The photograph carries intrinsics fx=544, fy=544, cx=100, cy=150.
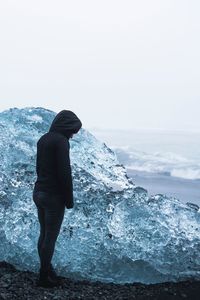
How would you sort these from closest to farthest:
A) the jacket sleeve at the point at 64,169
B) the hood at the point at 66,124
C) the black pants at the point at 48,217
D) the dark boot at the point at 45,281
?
the jacket sleeve at the point at 64,169 < the black pants at the point at 48,217 < the hood at the point at 66,124 < the dark boot at the point at 45,281

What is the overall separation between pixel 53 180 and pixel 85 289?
1.47 m

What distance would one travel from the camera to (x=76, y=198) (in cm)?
757

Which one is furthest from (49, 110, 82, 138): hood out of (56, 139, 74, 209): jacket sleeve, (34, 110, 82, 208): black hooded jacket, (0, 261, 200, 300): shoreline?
(0, 261, 200, 300): shoreline

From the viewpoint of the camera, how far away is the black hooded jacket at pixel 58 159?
5.93 m

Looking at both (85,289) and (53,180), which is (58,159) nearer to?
(53,180)

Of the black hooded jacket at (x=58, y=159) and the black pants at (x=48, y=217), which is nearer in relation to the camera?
the black hooded jacket at (x=58, y=159)

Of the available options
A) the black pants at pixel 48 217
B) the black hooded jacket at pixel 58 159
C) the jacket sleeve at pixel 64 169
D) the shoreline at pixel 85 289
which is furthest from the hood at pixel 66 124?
the shoreline at pixel 85 289

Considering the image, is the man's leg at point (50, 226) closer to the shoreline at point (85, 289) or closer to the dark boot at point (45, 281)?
the dark boot at point (45, 281)

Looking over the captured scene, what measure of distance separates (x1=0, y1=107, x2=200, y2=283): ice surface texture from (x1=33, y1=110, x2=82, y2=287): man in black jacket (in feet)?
3.48

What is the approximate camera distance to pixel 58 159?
595cm

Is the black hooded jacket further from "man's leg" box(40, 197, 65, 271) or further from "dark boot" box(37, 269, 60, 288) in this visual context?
"dark boot" box(37, 269, 60, 288)

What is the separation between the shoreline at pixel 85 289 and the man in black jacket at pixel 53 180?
1.04 ft

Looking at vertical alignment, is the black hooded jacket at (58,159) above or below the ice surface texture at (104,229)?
above

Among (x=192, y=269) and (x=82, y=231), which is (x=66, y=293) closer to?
(x=82, y=231)
